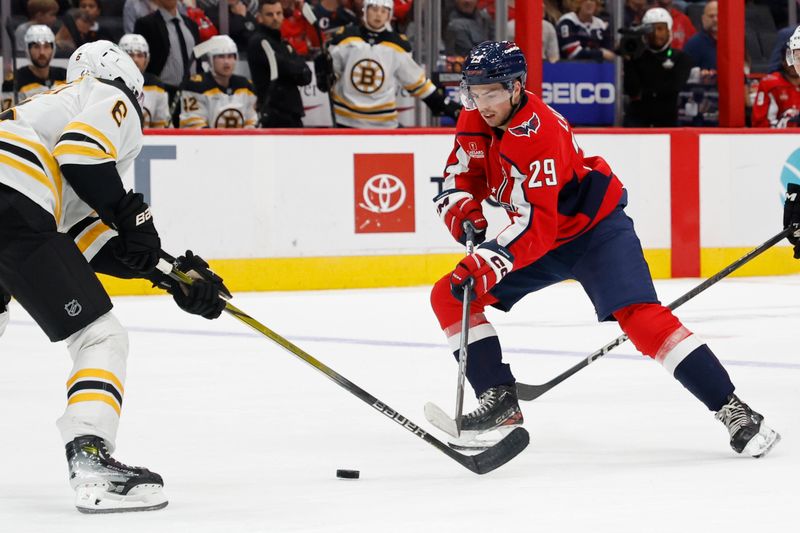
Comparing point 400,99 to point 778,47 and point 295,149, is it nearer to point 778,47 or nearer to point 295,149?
point 295,149

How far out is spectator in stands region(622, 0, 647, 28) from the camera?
888cm

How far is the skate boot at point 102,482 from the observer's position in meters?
2.74

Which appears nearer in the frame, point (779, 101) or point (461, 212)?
point (461, 212)

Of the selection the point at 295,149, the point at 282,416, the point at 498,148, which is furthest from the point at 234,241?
the point at 498,148

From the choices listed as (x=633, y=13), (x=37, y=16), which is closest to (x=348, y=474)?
(x=37, y=16)

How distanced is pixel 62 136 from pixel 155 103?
5.08 meters

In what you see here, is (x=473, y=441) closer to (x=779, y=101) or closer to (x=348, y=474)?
(x=348, y=474)

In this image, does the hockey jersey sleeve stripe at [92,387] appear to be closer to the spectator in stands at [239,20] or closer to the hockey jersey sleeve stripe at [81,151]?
the hockey jersey sleeve stripe at [81,151]

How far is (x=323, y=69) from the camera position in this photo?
801cm

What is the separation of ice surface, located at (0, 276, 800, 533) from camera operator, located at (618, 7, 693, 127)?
2.58 metres

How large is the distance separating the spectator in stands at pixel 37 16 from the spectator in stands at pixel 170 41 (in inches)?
18.6

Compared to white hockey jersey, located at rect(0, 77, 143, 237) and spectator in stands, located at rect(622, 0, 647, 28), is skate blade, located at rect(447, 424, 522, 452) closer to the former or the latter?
white hockey jersey, located at rect(0, 77, 143, 237)

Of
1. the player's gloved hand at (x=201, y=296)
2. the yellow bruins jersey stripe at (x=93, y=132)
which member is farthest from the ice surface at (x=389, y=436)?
the yellow bruins jersey stripe at (x=93, y=132)

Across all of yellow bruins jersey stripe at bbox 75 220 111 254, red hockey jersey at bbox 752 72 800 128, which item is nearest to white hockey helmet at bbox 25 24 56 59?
red hockey jersey at bbox 752 72 800 128
